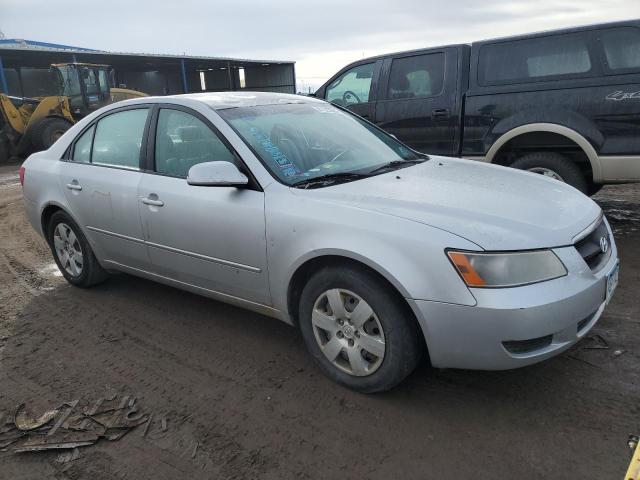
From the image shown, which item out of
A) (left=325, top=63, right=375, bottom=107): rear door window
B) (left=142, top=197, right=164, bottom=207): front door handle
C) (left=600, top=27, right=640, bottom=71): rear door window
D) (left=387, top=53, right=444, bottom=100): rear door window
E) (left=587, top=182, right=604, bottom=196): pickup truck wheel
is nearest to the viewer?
(left=142, top=197, right=164, bottom=207): front door handle

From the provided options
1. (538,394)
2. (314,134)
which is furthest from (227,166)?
(538,394)

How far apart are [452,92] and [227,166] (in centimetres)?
382

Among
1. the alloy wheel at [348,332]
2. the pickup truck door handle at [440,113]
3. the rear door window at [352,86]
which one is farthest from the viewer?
the rear door window at [352,86]

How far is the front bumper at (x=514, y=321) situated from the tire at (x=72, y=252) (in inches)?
124

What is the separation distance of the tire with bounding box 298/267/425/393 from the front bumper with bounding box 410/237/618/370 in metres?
0.13

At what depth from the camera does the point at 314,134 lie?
3570 mm

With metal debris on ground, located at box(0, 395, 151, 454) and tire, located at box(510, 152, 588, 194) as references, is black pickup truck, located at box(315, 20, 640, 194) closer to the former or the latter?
tire, located at box(510, 152, 588, 194)

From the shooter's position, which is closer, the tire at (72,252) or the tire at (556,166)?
the tire at (72,252)

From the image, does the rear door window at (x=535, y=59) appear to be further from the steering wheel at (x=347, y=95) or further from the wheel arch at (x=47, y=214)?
the wheel arch at (x=47, y=214)

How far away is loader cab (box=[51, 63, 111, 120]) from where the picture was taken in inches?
672

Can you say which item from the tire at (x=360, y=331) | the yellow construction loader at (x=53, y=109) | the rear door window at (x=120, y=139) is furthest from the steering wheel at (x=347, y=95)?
the yellow construction loader at (x=53, y=109)

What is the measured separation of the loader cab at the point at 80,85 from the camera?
672 inches

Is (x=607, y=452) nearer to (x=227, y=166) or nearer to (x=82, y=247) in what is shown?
(x=227, y=166)

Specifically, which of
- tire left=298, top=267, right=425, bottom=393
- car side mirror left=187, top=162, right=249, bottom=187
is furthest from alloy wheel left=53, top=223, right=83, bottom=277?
tire left=298, top=267, right=425, bottom=393
